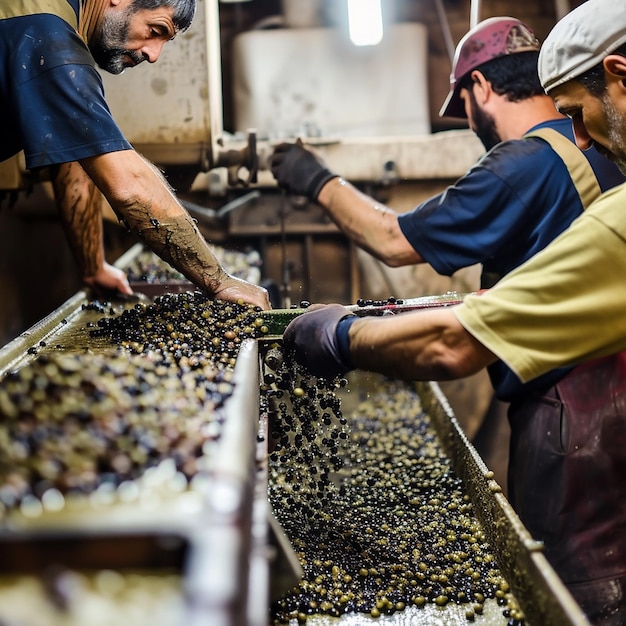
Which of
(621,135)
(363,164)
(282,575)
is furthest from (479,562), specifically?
(363,164)

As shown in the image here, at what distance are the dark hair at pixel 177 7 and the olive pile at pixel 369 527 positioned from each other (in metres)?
1.61

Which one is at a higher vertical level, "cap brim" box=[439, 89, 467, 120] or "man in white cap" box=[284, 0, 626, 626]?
"cap brim" box=[439, 89, 467, 120]

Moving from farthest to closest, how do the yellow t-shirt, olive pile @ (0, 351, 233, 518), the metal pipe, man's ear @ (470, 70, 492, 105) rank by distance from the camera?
the metal pipe, man's ear @ (470, 70, 492, 105), the yellow t-shirt, olive pile @ (0, 351, 233, 518)

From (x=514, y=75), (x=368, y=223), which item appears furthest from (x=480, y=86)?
(x=368, y=223)

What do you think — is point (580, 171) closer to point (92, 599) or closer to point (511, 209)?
point (511, 209)

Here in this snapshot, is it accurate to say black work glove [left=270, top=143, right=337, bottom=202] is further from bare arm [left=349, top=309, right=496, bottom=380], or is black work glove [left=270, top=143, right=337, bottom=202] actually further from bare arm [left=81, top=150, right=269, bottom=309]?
bare arm [left=349, top=309, right=496, bottom=380]

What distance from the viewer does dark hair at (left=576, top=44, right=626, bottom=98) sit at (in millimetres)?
2141

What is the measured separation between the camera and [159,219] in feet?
8.30

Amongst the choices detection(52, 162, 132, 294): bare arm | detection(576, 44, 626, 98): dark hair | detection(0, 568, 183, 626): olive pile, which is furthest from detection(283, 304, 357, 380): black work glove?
detection(52, 162, 132, 294): bare arm

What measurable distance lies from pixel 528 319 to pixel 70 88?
5.72ft

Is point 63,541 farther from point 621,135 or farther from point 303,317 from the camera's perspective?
point 621,135

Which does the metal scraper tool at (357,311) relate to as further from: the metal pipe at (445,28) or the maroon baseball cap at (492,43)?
the metal pipe at (445,28)

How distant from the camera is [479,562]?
228cm

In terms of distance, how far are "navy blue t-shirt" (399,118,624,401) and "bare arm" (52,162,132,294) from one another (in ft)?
5.85
